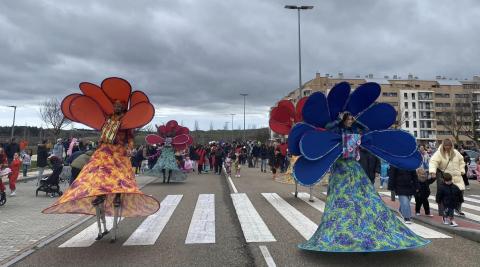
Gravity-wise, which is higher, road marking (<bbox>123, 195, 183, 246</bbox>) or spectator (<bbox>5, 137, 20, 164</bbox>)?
spectator (<bbox>5, 137, 20, 164</bbox>)

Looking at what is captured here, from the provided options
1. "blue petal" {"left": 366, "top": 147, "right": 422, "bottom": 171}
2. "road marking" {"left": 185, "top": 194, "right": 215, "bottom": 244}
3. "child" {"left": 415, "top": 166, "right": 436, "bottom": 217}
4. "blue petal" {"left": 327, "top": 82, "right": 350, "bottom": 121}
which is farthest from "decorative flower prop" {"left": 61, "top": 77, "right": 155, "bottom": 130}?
"child" {"left": 415, "top": 166, "right": 436, "bottom": 217}

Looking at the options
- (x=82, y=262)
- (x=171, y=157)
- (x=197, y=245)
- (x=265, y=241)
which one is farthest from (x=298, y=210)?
(x=171, y=157)

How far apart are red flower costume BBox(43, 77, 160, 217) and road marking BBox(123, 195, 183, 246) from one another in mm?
462

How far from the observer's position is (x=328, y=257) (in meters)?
5.77

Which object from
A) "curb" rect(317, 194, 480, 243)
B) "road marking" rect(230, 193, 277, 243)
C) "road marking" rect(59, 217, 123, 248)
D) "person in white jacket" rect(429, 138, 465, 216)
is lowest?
"road marking" rect(59, 217, 123, 248)

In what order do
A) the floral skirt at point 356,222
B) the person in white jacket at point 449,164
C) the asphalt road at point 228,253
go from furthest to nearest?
the person in white jacket at point 449,164, the asphalt road at point 228,253, the floral skirt at point 356,222

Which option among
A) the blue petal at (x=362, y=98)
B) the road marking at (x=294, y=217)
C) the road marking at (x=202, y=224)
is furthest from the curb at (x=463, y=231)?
the road marking at (x=202, y=224)

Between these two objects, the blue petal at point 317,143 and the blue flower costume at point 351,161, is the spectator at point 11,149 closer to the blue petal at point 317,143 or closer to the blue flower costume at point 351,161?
the blue flower costume at point 351,161

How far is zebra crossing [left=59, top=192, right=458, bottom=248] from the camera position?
7.12 metres

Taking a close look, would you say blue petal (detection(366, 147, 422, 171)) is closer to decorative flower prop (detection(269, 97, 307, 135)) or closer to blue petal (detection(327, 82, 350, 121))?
blue petal (detection(327, 82, 350, 121))

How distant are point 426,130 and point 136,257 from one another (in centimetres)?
11231

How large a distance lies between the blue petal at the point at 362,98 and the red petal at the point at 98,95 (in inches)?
160

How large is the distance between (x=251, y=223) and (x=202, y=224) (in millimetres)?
1005

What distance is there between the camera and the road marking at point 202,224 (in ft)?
23.3
